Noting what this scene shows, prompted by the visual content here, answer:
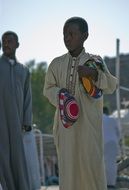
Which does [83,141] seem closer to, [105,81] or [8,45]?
[105,81]

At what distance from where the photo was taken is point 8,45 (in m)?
6.94

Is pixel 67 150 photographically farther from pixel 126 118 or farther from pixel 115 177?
pixel 126 118

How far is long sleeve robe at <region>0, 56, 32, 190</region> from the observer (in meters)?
6.70

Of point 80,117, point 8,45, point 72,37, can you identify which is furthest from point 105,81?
point 8,45

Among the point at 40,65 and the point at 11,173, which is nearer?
the point at 11,173

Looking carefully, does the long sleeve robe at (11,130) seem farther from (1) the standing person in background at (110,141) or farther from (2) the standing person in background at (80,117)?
(1) the standing person in background at (110,141)

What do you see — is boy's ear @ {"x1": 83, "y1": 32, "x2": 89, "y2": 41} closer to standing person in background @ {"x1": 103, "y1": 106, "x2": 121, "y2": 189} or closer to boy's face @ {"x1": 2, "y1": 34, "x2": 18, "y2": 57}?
boy's face @ {"x1": 2, "y1": 34, "x2": 18, "y2": 57}

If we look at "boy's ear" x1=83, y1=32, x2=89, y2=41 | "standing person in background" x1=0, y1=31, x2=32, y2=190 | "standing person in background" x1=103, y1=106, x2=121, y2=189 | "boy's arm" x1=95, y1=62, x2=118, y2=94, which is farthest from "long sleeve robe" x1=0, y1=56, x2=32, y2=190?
"standing person in background" x1=103, y1=106, x2=121, y2=189

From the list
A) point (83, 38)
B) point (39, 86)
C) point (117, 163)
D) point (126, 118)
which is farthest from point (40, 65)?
point (83, 38)

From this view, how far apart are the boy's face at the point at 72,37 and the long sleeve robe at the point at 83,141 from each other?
0.10 meters

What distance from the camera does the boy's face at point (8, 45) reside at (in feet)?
22.8

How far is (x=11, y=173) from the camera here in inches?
267

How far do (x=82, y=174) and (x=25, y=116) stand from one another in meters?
2.15

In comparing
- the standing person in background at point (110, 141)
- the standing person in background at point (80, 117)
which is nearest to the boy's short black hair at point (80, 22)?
the standing person in background at point (80, 117)
